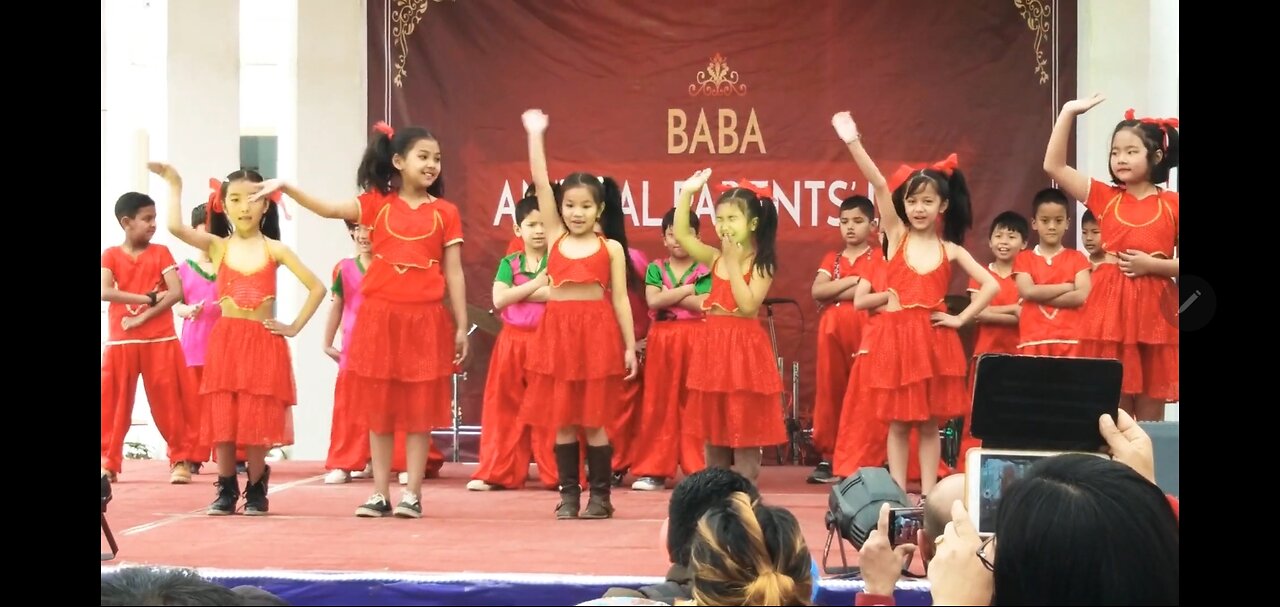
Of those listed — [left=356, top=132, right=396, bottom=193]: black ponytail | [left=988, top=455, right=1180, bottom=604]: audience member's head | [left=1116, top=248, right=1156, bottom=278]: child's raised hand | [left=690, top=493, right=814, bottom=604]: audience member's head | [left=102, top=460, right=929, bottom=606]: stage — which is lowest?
[left=102, top=460, right=929, bottom=606]: stage

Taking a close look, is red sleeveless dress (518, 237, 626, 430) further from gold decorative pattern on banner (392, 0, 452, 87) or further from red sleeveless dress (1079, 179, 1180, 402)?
gold decorative pattern on banner (392, 0, 452, 87)

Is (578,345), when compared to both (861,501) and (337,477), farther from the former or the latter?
(337,477)

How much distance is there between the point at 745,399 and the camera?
624 centimetres

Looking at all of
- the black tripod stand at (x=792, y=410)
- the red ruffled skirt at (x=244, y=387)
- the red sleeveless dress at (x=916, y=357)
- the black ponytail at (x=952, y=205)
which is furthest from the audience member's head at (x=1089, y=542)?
the black tripod stand at (x=792, y=410)

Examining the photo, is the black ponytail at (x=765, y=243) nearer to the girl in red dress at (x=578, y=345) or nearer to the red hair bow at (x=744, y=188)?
the red hair bow at (x=744, y=188)

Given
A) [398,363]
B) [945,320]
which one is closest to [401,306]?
[398,363]

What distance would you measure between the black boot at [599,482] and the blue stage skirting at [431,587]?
5.55 feet

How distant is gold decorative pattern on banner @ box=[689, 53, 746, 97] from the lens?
8.66m

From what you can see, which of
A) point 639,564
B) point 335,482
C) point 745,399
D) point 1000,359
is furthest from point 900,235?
point 335,482

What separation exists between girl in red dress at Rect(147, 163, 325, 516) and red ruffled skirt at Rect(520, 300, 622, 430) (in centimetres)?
108

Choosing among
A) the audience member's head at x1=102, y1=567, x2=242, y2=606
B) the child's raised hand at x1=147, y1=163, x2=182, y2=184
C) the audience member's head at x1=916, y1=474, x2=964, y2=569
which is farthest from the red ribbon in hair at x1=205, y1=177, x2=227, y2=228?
the audience member's head at x1=102, y1=567, x2=242, y2=606

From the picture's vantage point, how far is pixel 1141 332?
17.7 feet

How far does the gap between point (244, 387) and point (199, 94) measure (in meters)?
3.44

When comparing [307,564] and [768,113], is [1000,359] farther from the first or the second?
[768,113]
